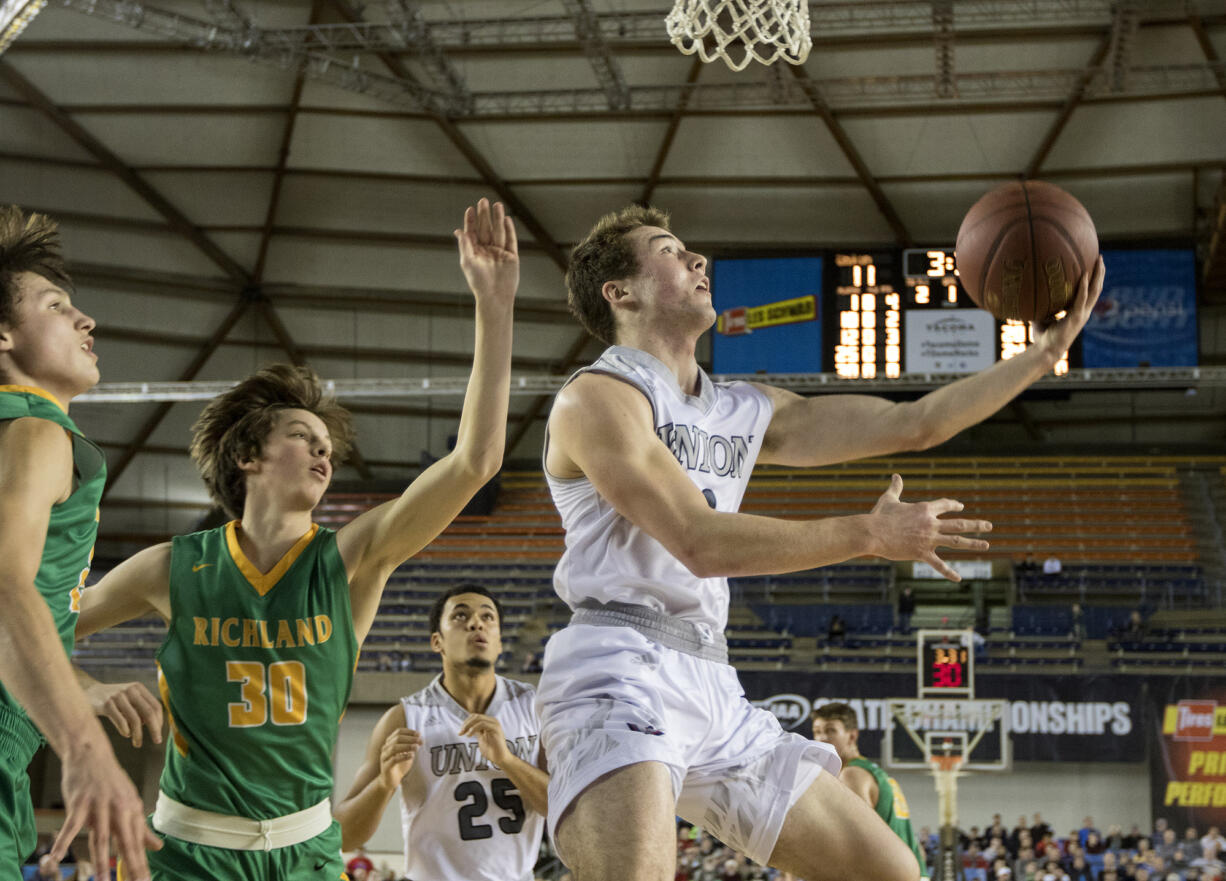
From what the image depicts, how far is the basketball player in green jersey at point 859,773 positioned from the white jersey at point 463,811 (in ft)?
6.99

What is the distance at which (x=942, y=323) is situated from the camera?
647 inches

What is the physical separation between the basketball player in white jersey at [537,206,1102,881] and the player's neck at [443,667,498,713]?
1.97m

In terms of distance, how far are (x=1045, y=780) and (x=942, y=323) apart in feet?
19.0

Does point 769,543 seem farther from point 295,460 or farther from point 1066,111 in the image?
point 1066,111

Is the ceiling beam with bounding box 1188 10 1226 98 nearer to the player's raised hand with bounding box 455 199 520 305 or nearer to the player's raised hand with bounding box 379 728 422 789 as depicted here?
the player's raised hand with bounding box 379 728 422 789

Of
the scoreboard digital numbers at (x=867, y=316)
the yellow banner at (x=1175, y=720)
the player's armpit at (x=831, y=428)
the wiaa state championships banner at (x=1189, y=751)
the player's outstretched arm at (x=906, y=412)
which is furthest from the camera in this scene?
the scoreboard digital numbers at (x=867, y=316)

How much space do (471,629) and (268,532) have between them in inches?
74.1

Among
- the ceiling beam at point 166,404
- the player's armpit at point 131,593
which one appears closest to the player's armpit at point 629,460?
the player's armpit at point 131,593

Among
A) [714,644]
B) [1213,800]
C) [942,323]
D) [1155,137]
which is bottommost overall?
[1213,800]

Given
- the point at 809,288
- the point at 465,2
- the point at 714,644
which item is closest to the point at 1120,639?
the point at 809,288

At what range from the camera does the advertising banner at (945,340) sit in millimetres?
16328

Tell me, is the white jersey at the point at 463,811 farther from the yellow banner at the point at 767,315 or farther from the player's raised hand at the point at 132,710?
the yellow banner at the point at 767,315

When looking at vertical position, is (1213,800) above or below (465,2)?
below

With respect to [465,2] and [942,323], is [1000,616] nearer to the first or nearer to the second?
[942,323]
